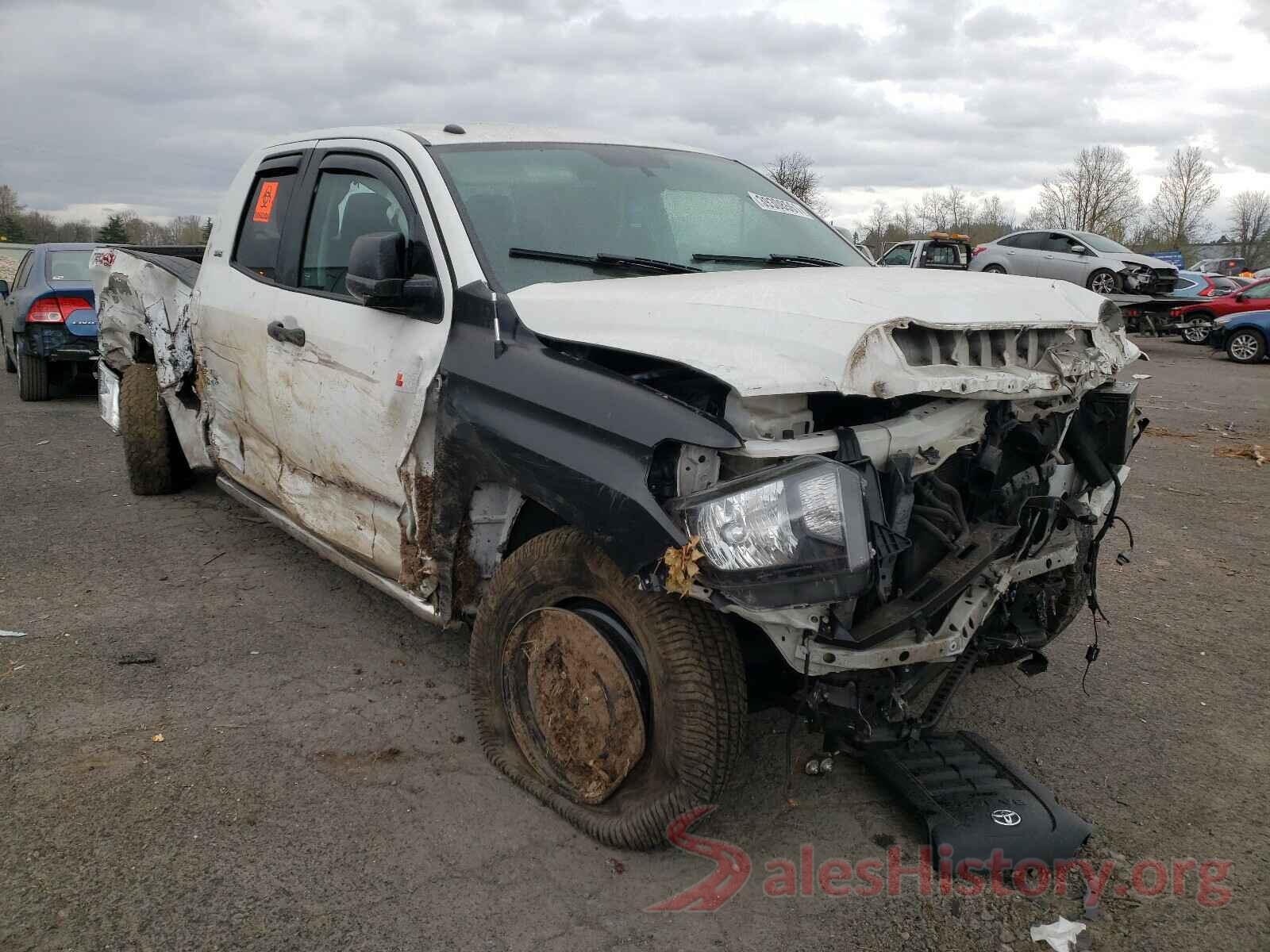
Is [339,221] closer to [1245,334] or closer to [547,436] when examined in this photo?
[547,436]

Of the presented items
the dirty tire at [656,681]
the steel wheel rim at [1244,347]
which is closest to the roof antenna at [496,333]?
the dirty tire at [656,681]

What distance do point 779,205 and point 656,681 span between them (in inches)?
96.5

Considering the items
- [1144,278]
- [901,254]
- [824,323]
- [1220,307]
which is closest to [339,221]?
[824,323]

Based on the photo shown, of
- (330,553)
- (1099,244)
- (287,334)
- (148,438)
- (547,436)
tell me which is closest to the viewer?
(547,436)

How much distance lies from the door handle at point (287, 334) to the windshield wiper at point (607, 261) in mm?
1045

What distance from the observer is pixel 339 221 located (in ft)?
12.5

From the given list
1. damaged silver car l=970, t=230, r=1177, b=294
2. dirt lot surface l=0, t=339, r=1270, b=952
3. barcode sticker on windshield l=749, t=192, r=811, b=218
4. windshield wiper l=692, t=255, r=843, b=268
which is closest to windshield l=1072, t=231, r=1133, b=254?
damaged silver car l=970, t=230, r=1177, b=294

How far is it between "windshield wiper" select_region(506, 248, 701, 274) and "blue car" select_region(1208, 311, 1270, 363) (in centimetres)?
1776

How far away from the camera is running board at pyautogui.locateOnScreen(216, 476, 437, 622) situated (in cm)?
326

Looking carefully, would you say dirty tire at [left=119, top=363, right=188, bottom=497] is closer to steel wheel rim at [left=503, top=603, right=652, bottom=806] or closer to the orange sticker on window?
the orange sticker on window

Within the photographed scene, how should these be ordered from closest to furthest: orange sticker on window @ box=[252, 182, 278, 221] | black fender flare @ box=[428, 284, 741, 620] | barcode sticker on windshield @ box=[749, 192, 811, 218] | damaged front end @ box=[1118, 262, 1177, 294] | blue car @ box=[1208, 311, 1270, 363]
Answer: black fender flare @ box=[428, 284, 741, 620], barcode sticker on windshield @ box=[749, 192, 811, 218], orange sticker on window @ box=[252, 182, 278, 221], blue car @ box=[1208, 311, 1270, 363], damaged front end @ box=[1118, 262, 1177, 294]

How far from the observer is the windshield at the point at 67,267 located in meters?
10.3

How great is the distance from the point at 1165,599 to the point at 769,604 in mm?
3561

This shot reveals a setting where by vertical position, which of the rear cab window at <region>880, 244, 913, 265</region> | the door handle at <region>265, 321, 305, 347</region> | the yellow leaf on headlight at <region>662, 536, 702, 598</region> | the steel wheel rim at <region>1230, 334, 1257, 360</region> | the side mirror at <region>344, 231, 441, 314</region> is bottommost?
the yellow leaf on headlight at <region>662, 536, 702, 598</region>
